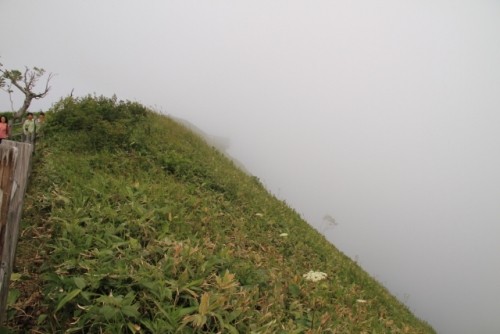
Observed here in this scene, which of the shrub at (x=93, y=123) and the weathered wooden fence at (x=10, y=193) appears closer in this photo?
the weathered wooden fence at (x=10, y=193)

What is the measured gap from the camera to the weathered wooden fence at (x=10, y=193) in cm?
279

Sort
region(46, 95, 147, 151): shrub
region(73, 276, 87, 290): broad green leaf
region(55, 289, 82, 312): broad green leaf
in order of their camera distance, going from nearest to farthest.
Result: region(55, 289, 82, 312): broad green leaf → region(73, 276, 87, 290): broad green leaf → region(46, 95, 147, 151): shrub

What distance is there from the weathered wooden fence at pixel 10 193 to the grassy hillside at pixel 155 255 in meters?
0.92

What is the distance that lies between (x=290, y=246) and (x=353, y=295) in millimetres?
2028

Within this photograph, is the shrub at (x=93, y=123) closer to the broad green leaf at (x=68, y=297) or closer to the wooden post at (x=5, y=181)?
the broad green leaf at (x=68, y=297)

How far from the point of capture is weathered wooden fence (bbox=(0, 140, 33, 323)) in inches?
110

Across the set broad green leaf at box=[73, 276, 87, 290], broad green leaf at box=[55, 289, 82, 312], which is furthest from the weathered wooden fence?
broad green leaf at box=[73, 276, 87, 290]

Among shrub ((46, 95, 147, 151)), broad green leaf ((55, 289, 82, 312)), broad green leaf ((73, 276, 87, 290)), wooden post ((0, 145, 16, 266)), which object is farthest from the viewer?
shrub ((46, 95, 147, 151))

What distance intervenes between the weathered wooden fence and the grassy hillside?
0.92 meters

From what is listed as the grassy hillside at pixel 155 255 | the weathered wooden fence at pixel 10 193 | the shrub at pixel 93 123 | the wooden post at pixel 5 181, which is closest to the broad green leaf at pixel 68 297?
the grassy hillside at pixel 155 255

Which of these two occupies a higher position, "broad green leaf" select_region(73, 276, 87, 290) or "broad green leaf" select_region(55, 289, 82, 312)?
"broad green leaf" select_region(73, 276, 87, 290)

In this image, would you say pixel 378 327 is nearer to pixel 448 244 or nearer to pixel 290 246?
pixel 290 246

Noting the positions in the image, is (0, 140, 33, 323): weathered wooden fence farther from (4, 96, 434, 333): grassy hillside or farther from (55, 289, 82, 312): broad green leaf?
(4, 96, 434, 333): grassy hillside

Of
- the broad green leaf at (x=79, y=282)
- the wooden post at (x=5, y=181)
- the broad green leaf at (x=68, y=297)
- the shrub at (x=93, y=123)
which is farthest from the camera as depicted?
the shrub at (x=93, y=123)
